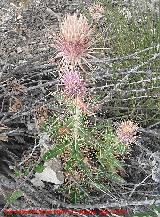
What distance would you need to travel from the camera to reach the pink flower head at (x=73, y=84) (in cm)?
144

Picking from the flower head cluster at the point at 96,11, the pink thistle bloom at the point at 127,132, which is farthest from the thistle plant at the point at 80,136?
the flower head cluster at the point at 96,11

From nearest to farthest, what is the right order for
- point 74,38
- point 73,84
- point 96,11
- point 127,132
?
point 74,38 → point 73,84 → point 127,132 → point 96,11

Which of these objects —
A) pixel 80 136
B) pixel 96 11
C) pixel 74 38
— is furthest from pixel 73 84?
pixel 96 11

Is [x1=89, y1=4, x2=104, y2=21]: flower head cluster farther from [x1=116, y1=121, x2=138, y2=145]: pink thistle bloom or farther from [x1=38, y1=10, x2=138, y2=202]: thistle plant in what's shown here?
[x1=116, y1=121, x2=138, y2=145]: pink thistle bloom

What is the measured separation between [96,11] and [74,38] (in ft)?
3.62

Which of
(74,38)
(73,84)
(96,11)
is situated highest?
(96,11)

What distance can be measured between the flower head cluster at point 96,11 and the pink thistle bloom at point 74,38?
102cm

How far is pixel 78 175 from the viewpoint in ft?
5.84

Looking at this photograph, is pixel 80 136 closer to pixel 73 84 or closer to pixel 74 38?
pixel 73 84

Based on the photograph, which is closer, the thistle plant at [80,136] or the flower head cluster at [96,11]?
the thistle plant at [80,136]

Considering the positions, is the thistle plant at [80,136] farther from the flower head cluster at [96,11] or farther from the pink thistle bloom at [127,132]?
the flower head cluster at [96,11]

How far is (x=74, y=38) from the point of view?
4.41ft

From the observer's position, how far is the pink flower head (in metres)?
1.44

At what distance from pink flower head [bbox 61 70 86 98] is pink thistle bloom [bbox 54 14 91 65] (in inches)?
2.1
